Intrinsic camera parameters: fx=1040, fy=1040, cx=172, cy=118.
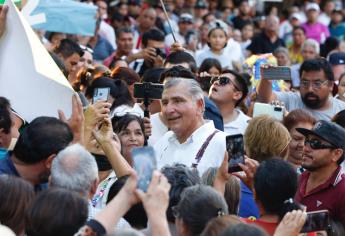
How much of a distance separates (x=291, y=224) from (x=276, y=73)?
14.6 ft

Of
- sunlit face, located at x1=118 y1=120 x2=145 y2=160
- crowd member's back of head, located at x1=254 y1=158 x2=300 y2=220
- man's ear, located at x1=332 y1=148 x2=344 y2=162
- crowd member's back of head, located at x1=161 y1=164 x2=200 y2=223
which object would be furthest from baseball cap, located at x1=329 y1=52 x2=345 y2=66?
crowd member's back of head, located at x1=161 y1=164 x2=200 y2=223

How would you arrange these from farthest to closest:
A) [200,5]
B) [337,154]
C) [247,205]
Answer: [200,5] → [337,154] → [247,205]

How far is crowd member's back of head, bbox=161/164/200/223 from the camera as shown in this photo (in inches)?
219

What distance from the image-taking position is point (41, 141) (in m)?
6.20

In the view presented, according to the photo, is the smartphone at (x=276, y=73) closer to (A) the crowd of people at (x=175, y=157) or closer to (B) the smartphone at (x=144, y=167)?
(A) the crowd of people at (x=175, y=157)

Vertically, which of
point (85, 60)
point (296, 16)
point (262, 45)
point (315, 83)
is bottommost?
point (262, 45)

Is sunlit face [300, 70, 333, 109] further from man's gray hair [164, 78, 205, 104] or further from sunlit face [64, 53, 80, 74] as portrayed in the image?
man's gray hair [164, 78, 205, 104]

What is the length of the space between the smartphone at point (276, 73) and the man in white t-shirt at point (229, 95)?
55cm

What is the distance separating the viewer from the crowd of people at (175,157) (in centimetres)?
502

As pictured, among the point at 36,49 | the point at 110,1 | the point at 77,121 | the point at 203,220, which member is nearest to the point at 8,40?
the point at 36,49

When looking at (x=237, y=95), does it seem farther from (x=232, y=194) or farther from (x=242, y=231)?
(x=242, y=231)

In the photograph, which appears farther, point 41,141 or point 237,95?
point 237,95

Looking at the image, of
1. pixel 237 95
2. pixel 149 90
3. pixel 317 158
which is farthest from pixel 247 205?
pixel 237 95

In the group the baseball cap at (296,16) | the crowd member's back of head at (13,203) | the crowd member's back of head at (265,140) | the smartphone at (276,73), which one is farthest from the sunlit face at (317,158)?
the baseball cap at (296,16)
